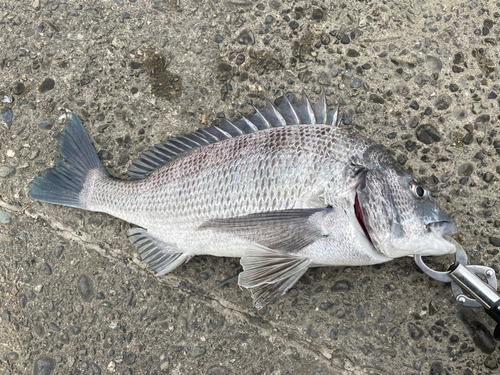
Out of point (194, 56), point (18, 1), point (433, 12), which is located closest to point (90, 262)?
point (194, 56)

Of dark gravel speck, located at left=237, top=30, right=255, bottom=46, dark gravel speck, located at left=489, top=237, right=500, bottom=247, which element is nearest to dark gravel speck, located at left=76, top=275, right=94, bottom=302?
dark gravel speck, located at left=237, top=30, right=255, bottom=46

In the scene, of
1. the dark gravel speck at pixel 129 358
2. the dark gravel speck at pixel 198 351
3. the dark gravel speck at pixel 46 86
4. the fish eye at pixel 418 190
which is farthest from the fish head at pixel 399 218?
the dark gravel speck at pixel 46 86

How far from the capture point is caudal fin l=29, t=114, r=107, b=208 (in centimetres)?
252

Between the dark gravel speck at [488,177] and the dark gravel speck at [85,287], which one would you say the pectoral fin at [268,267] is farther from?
the dark gravel speck at [488,177]

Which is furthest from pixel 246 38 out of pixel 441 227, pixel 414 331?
pixel 414 331

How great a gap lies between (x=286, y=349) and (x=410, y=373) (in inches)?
27.1

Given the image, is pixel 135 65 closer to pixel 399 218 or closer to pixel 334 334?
pixel 399 218

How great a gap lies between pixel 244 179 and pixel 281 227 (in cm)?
32

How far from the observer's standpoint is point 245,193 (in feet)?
6.91

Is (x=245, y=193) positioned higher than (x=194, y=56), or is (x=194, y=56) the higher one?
(x=194, y=56)

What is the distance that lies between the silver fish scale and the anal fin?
0.10m

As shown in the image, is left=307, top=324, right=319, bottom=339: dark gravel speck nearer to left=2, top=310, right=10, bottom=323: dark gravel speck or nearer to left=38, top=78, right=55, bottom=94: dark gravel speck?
left=2, top=310, right=10, bottom=323: dark gravel speck

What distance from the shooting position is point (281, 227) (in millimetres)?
2057

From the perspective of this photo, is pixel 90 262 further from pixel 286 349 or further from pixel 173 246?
pixel 286 349
